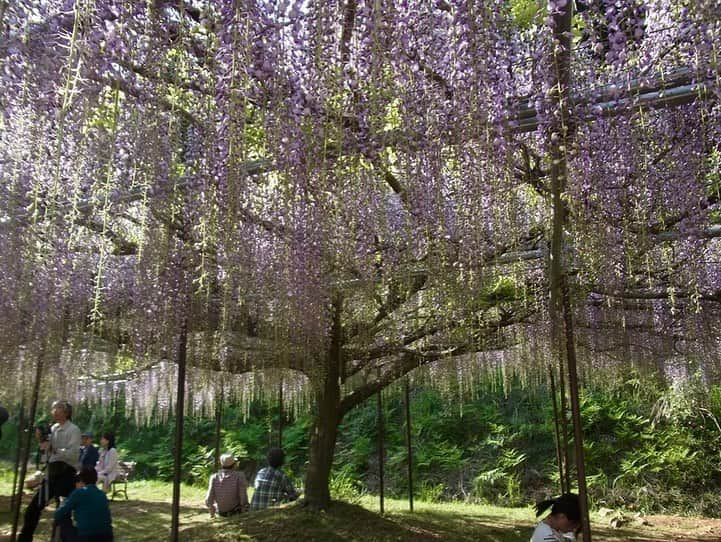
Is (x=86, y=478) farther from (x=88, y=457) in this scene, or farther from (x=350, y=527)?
(x=350, y=527)

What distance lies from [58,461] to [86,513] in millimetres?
769

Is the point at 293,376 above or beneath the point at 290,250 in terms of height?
beneath

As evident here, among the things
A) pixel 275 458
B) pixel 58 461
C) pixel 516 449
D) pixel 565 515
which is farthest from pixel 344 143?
pixel 516 449

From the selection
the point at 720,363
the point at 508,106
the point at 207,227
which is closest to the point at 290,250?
the point at 207,227

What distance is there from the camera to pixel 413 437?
11.6 meters

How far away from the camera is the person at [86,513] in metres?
3.93

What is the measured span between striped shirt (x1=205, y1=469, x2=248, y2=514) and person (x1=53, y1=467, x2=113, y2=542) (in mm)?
1833

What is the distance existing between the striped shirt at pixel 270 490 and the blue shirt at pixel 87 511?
2.10 meters

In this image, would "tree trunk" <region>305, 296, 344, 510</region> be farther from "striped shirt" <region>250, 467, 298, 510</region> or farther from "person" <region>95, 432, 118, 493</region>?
"person" <region>95, 432, 118, 493</region>

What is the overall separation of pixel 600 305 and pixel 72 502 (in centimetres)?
481

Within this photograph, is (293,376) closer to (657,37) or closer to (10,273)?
(10,273)

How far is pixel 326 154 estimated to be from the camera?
3.01 meters

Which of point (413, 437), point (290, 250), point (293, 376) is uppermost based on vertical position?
point (290, 250)

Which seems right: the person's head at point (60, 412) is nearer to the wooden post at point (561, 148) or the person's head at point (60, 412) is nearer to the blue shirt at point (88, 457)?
the blue shirt at point (88, 457)
